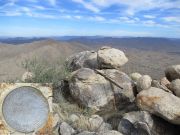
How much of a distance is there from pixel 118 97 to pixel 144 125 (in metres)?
2.06

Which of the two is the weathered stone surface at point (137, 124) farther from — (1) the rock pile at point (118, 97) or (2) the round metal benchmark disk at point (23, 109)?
(2) the round metal benchmark disk at point (23, 109)

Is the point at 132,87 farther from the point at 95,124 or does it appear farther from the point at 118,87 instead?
the point at 95,124

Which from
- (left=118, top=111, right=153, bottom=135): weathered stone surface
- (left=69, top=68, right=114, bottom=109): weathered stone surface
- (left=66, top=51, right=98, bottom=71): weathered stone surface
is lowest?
(left=118, top=111, right=153, bottom=135): weathered stone surface

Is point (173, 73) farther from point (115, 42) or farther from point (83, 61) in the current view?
point (115, 42)

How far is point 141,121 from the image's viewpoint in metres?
8.52

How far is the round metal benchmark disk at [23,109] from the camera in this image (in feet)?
25.2

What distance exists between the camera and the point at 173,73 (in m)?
10.1

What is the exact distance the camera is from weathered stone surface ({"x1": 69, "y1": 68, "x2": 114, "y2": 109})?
10.1m

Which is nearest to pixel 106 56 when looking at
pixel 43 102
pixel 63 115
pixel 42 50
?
pixel 63 115

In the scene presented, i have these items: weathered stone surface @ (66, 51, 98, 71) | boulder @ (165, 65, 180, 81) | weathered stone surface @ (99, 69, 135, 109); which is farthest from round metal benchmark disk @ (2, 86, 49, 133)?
boulder @ (165, 65, 180, 81)

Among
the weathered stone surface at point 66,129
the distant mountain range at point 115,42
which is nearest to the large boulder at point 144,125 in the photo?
the weathered stone surface at point 66,129

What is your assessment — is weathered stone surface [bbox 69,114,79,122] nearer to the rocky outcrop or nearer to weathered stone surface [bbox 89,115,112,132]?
weathered stone surface [bbox 89,115,112,132]

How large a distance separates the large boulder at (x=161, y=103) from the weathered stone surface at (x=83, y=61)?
266cm

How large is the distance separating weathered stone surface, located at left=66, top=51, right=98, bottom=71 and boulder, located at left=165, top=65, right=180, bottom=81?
2104 millimetres
